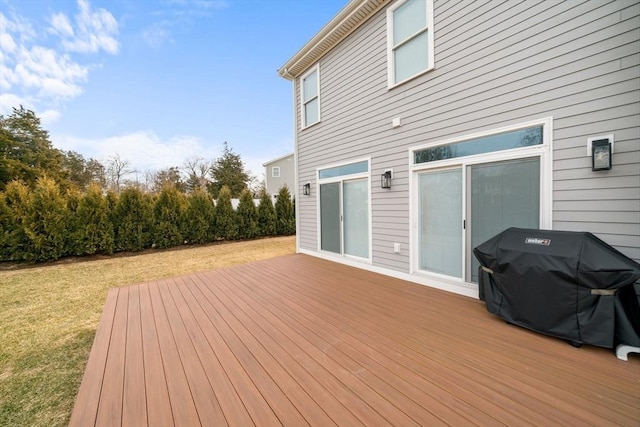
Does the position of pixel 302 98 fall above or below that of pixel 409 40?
above

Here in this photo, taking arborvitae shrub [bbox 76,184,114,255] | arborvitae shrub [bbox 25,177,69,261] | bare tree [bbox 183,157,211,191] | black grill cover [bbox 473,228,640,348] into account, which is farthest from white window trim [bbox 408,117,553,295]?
bare tree [bbox 183,157,211,191]

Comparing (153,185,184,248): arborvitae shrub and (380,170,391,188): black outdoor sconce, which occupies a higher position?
(380,170,391,188): black outdoor sconce

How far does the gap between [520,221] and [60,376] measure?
512cm

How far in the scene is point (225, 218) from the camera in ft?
37.3

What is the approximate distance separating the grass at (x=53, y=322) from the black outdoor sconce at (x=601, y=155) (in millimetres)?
4930

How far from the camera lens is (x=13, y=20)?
6914 mm

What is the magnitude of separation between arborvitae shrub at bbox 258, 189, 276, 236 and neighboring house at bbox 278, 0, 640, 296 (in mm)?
7411

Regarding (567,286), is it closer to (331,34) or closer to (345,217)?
(345,217)

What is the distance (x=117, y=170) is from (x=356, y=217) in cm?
2764

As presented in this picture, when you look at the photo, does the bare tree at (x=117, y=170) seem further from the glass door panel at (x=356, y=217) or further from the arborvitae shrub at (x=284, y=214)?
the glass door panel at (x=356, y=217)

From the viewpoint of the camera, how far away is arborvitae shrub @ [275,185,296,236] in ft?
42.9

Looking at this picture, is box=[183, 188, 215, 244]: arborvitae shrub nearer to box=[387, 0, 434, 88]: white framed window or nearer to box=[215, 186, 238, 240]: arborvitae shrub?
box=[215, 186, 238, 240]: arborvitae shrub

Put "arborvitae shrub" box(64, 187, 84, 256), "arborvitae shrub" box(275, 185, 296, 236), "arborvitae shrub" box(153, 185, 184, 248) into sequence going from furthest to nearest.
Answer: "arborvitae shrub" box(275, 185, 296, 236)
"arborvitae shrub" box(153, 185, 184, 248)
"arborvitae shrub" box(64, 187, 84, 256)

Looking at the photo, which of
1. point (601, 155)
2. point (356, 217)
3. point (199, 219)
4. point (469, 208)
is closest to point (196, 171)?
point (199, 219)
